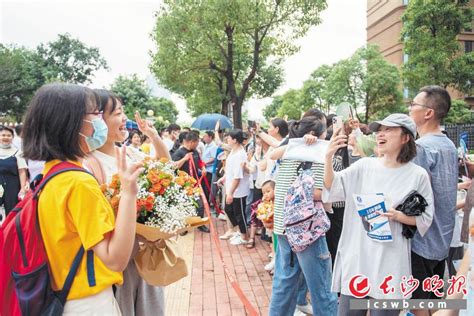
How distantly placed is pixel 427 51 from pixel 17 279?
73.5 feet

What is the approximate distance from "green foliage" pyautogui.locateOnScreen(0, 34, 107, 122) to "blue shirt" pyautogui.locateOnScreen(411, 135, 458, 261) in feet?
136

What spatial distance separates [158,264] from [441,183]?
2178 millimetres

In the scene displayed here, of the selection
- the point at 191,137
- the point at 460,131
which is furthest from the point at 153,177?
the point at 460,131

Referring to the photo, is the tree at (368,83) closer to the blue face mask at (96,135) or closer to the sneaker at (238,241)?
the sneaker at (238,241)

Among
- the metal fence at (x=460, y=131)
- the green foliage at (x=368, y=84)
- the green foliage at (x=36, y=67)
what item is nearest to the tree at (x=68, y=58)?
the green foliage at (x=36, y=67)

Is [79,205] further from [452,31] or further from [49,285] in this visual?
[452,31]

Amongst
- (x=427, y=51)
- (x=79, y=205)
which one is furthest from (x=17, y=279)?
(x=427, y=51)

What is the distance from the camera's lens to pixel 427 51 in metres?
20.6

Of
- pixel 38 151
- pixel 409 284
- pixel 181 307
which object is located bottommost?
pixel 181 307

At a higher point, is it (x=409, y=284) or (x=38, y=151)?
(x=38, y=151)

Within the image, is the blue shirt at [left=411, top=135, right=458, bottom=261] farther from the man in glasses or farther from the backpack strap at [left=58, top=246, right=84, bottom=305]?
the backpack strap at [left=58, top=246, right=84, bottom=305]

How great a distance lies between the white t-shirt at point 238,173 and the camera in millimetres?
6820

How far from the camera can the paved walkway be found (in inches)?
174

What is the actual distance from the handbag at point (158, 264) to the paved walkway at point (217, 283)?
2016 mm
